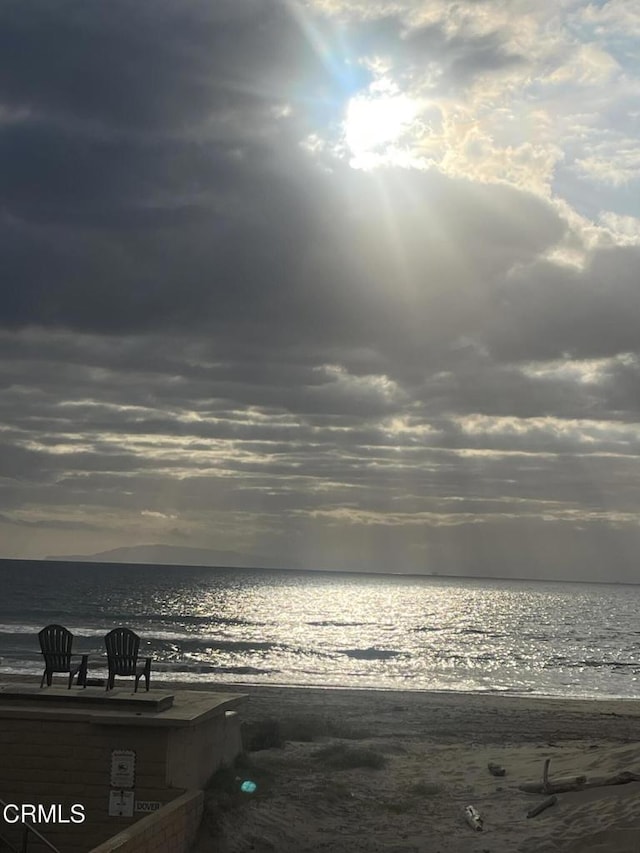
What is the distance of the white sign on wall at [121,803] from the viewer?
9219 mm

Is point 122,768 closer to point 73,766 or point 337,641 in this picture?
point 73,766

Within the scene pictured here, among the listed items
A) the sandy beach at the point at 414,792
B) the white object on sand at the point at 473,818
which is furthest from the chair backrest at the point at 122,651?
the white object on sand at the point at 473,818

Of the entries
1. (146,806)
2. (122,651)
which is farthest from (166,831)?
(122,651)

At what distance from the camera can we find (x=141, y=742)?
30.7 ft

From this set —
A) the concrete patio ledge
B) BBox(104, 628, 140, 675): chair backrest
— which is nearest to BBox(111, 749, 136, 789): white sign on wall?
the concrete patio ledge

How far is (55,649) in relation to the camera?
11.7 meters

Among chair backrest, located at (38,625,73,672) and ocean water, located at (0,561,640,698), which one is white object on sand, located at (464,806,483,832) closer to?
chair backrest, located at (38,625,73,672)

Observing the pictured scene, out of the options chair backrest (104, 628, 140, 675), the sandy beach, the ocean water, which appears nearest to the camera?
the sandy beach

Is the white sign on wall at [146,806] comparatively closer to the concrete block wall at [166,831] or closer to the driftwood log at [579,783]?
the concrete block wall at [166,831]

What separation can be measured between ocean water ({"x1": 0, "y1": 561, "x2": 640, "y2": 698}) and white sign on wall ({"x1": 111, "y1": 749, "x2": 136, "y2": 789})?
19.8 metres

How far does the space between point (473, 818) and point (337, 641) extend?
4750 cm

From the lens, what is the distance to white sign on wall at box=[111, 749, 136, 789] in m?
9.27

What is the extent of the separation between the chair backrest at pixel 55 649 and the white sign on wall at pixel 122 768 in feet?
8.14

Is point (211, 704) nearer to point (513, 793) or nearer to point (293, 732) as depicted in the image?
point (513, 793)
